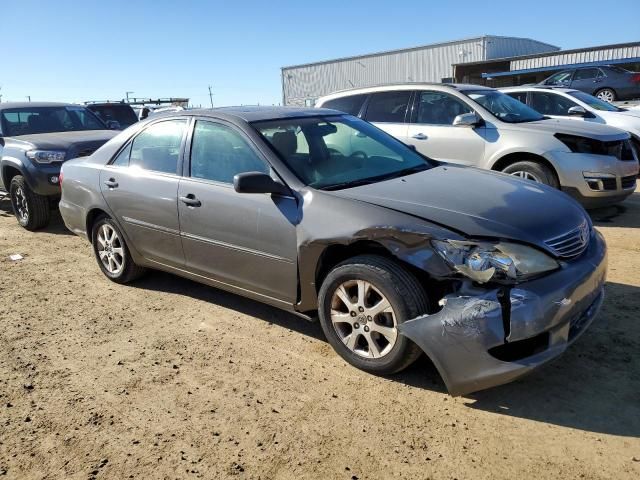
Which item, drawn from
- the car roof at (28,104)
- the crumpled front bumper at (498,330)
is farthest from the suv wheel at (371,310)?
the car roof at (28,104)

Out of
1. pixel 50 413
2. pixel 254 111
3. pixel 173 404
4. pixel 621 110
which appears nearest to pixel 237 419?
Result: pixel 173 404

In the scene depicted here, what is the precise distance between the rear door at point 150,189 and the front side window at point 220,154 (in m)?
0.19

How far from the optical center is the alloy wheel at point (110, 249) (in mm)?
5008

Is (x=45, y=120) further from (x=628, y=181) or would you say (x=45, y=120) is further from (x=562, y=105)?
(x=562, y=105)

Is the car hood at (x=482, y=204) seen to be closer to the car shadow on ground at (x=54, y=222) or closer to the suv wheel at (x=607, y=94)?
the car shadow on ground at (x=54, y=222)

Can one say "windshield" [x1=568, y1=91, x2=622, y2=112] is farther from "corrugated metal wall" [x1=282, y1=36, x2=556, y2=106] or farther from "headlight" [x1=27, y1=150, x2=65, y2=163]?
"corrugated metal wall" [x1=282, y1=36, x2=556, y2=106]

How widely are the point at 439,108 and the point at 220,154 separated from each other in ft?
13.9

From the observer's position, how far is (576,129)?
6.63 m

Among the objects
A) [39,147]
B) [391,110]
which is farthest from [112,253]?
[391,110]

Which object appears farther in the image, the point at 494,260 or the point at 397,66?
the point at 397,66

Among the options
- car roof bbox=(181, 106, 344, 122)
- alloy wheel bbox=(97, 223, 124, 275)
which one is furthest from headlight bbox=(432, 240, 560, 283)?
alloy wheel bbox=(97, 223, 124, 275)

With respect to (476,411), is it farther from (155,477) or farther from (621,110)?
(621,110)

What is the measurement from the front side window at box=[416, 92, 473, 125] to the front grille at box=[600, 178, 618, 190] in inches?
73.2

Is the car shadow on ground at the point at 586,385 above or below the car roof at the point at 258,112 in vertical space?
below
